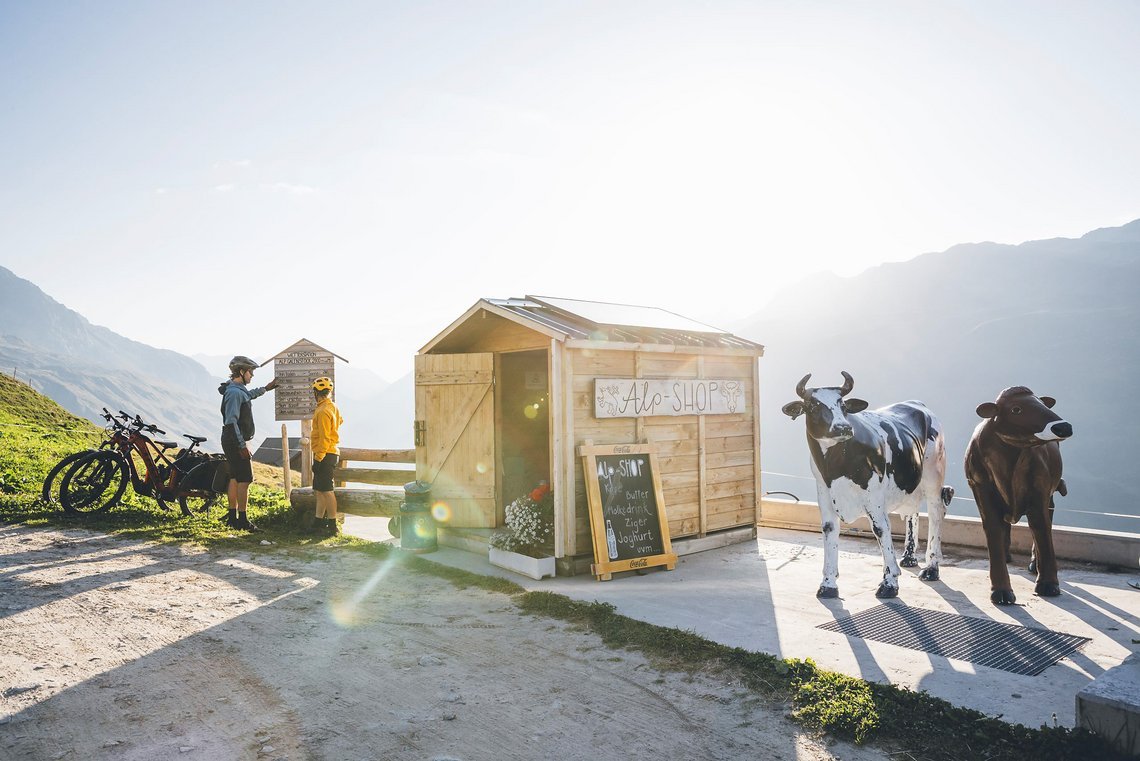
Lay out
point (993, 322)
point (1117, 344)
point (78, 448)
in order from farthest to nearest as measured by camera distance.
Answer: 1. point (993, 322)
2. point (1117, 344)
3. point (78, 448)

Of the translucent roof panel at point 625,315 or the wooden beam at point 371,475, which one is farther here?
the wooden beam at point 371,475

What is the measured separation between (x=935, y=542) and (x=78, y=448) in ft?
49.8

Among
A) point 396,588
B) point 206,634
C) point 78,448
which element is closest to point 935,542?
point 396,588

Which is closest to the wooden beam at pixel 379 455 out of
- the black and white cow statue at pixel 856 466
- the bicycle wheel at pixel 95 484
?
the bicycle wheel at pixel 95 484

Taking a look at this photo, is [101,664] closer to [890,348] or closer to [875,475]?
[875,475]

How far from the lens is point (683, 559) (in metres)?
8.28

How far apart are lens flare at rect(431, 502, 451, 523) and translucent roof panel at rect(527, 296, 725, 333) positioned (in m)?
2.94

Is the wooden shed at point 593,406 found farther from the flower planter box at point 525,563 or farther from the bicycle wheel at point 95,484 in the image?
the bicycle wheel at point 95,484

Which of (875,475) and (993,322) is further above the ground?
(993,322)

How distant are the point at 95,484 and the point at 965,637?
10.4 meters

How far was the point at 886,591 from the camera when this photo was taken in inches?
251

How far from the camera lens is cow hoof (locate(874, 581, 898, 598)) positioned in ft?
20.9

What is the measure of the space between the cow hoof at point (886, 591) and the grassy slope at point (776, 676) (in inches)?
87.7

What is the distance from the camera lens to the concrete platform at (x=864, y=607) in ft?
14.1
